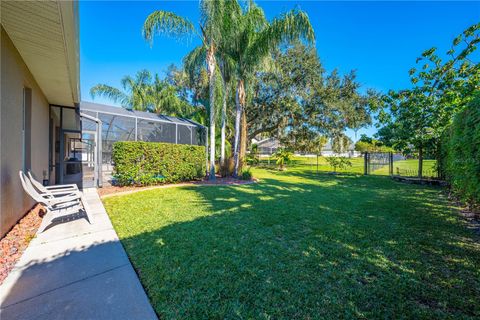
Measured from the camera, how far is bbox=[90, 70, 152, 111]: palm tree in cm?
1925

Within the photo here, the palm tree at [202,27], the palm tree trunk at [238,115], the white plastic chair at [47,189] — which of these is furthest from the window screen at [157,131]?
the white plastic chair at [47,189]

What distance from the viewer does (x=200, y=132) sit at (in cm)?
1355

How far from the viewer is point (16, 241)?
3.37 m

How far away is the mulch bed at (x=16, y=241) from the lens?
2676 mm

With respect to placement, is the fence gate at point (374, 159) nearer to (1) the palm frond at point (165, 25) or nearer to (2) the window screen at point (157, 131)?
(2) the window screen at point (157, 131)

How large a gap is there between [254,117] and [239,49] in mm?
9504

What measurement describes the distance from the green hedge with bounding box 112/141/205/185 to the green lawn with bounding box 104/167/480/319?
326cm

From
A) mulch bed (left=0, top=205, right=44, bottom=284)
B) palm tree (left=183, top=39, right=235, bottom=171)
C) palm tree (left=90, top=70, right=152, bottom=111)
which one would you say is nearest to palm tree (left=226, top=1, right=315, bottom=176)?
palm tree (left=183, top=39, right=235, bottom=171)

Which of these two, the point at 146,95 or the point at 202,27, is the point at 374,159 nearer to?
the point at 202,27

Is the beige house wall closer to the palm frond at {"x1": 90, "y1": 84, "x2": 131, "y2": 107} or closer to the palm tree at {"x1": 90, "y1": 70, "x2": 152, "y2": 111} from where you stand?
the palm tree at {"x1": 90, "y1": 70, "x2": 152, "y2": 111}

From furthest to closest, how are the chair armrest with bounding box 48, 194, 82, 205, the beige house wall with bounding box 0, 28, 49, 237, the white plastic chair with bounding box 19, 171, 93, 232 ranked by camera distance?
the chair armrest with bounding box 48, 194, 82, 205 < the white plastic chair with bounding box 19, 171, 93, 232 < the beige house wall with bounding box 0, 28, 49, 237

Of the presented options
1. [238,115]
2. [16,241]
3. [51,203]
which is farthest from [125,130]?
[16,241]

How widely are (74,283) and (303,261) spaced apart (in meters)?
2.82

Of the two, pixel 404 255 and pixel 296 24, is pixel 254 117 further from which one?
pixel 404 255
